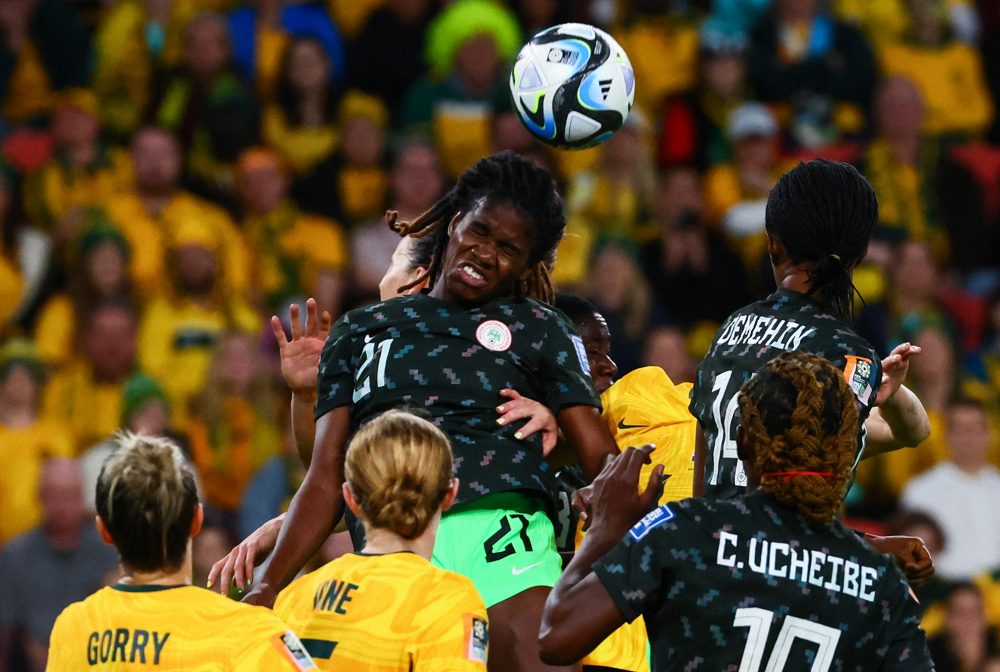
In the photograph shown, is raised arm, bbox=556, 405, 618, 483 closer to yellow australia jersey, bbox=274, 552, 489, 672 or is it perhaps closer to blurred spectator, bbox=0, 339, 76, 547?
yellow australia jersey, bbox=274, 552, 489, 672

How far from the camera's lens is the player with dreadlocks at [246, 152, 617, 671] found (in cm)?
473

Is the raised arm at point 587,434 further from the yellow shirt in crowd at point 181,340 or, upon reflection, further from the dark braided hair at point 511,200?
the yellow shirt in crowd at point 181,340

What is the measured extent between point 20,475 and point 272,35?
10.5 feet

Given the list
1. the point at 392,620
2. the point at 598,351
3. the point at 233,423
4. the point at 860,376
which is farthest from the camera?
the point at 233,423

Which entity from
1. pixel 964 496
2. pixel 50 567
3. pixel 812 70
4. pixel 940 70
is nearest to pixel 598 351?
pixel 50 567

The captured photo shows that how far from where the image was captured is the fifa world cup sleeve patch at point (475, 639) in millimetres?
3953

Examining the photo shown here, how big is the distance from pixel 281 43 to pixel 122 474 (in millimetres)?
7027

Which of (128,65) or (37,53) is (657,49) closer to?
(128,65)

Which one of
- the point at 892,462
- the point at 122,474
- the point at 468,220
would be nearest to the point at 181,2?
the point at 892,462

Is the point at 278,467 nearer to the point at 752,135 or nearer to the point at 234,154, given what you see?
the point at 234,154

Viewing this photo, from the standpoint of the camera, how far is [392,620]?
3936mm

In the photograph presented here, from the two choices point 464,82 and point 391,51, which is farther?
point 391,51

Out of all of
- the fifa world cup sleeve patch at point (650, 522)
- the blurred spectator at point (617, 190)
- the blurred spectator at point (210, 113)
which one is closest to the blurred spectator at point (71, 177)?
the blurred spectator at point (210, 113)

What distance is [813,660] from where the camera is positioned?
3.73 m
